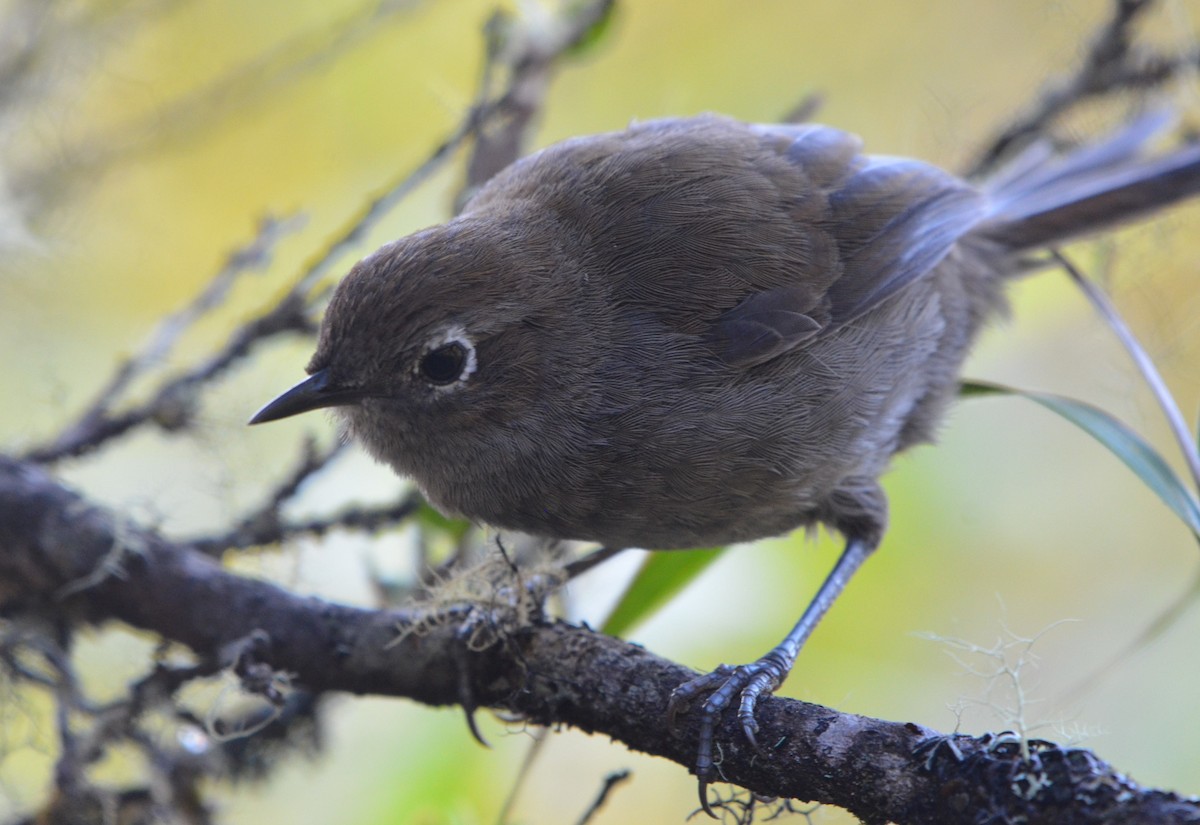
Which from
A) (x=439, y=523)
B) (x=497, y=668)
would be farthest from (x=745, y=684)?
(x=439, y=523)

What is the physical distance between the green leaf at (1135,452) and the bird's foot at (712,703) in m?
1.02

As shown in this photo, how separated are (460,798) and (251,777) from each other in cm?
87

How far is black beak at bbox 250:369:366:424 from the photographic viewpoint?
2.49m

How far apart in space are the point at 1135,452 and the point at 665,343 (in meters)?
1.17

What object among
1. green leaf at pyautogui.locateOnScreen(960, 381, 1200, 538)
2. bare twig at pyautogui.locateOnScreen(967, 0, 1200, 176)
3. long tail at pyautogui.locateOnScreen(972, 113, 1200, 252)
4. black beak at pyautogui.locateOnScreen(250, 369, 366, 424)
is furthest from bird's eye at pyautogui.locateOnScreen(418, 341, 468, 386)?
bare twig at pyautogui.locateOnScreen(967, 0, 1200, 176)

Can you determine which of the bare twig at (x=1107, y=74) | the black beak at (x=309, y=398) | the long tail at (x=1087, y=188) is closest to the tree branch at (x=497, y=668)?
the black beak at (x=309, y=398)

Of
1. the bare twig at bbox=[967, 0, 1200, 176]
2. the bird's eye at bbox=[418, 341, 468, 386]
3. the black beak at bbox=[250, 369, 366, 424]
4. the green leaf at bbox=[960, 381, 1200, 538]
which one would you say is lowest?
the black beak at bbox=[250, 369, 366, 424]

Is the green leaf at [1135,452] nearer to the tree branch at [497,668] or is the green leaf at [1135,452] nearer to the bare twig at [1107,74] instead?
the tree branch at [497,668]

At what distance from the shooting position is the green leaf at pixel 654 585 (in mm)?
2878

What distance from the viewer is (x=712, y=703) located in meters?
2.09

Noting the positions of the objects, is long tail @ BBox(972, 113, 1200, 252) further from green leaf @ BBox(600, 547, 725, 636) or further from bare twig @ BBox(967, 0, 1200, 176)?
green leaf @ BBox(600, 547, 725, 636)

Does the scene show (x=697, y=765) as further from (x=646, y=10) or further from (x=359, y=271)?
(x=646, y=10)

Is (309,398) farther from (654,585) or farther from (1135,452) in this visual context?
(1135,452)

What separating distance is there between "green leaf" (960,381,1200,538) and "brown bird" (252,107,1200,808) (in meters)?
0.48
